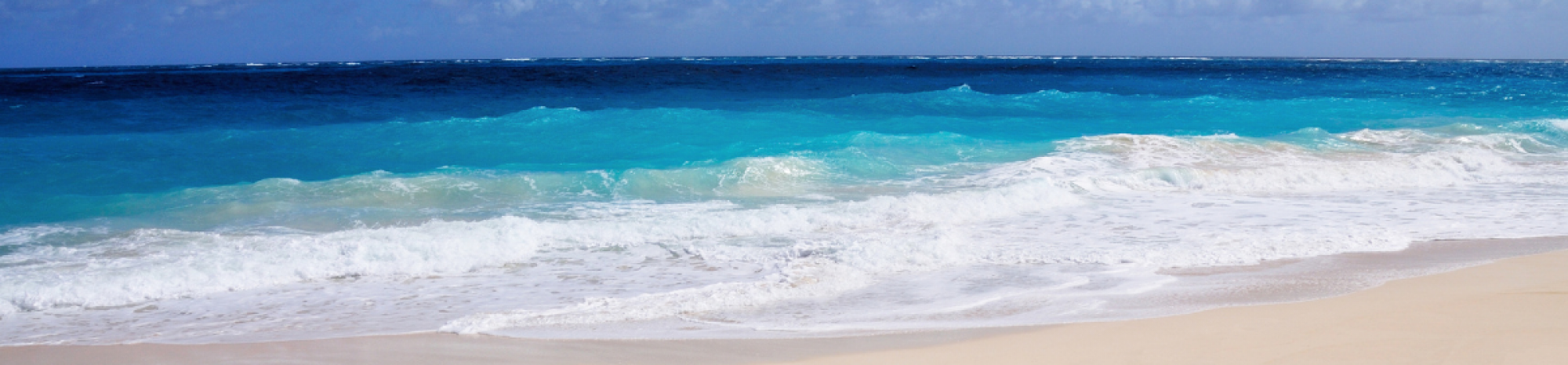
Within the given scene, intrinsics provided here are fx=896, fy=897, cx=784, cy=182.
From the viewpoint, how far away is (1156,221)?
756cm

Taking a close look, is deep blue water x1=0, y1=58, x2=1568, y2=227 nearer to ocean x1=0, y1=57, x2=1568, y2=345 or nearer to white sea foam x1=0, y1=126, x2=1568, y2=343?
ocean x1=0, y1=57, x2=1568, y2=345

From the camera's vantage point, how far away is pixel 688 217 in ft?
25.1

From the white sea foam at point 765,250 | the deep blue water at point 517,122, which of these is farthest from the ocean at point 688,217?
the deep blue water at point 517,122

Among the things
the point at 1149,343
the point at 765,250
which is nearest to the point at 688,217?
the point at 765,250

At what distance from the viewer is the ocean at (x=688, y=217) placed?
4934 millimetres

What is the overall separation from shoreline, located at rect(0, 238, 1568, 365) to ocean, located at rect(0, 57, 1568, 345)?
0.20 meters

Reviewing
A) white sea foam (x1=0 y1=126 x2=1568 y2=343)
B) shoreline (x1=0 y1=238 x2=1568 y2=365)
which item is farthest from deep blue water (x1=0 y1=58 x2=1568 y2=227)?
shoreline (x1=0 y1=238 x2=1568 y2=365)

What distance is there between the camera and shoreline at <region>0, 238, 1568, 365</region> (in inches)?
146

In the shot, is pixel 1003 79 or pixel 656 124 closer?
pixel 656 124

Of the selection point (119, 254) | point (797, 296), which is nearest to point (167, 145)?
point (119, 254)

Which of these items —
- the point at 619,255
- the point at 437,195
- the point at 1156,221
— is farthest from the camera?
the point at 437,195

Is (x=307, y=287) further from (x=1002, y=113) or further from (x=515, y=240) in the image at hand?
(x=1002, y=113)

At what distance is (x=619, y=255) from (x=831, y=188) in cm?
374

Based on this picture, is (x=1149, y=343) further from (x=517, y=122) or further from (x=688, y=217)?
(x=517, y=122)
